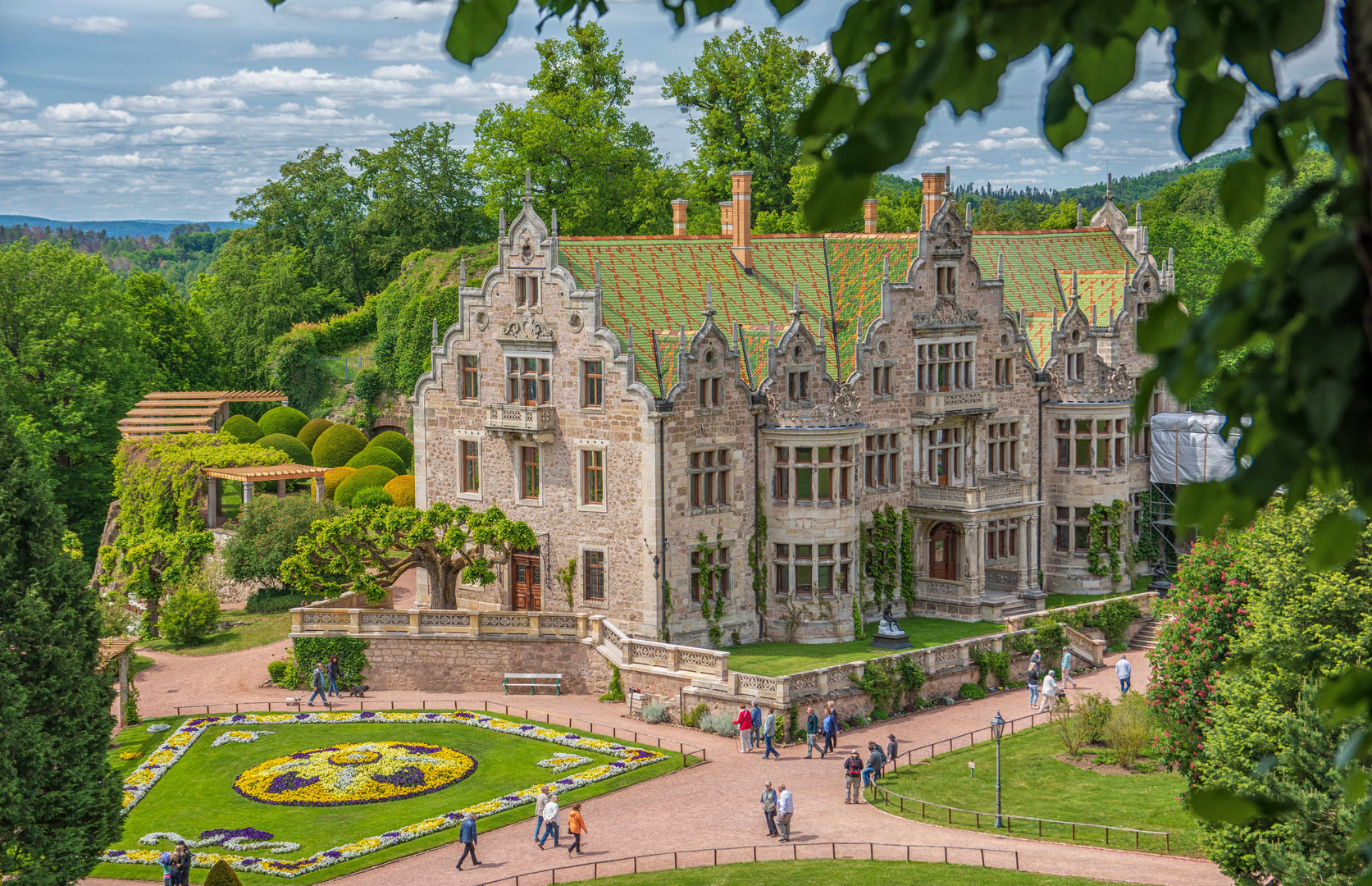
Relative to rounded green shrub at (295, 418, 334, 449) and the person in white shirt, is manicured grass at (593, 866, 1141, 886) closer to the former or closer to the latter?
the person in white shirt

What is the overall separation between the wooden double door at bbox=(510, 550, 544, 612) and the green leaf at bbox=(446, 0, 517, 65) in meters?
41.9

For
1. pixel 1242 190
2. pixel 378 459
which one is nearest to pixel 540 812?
pixel 1242 190

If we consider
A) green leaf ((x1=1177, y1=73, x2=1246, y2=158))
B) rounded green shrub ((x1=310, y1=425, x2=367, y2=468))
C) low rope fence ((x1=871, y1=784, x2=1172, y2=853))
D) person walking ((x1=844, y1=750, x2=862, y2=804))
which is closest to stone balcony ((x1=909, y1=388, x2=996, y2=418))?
person walking ((x1=844, y1=750, x2=862, y2=804))

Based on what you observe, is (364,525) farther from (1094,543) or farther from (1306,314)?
(1306,314)

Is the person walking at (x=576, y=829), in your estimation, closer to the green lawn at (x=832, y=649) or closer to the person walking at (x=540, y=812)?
the person walking at (x=540, y=812)

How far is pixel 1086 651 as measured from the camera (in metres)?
46.9

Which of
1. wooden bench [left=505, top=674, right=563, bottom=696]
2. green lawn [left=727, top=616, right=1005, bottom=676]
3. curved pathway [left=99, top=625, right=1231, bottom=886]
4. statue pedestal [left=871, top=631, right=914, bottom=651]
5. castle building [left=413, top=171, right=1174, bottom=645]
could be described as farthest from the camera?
castle building [left=413, top=171, right=1174, bottom=645]

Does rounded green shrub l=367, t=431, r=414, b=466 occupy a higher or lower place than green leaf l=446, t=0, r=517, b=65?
lower

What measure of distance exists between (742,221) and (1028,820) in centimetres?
2336

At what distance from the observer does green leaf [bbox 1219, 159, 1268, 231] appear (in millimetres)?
3826

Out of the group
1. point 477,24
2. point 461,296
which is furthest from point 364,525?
point 477,24

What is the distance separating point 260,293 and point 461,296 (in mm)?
45497

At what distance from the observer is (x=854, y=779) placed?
3409 cm

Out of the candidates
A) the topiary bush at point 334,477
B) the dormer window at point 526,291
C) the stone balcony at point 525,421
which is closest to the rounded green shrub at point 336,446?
the topiary bush at point 334,477
